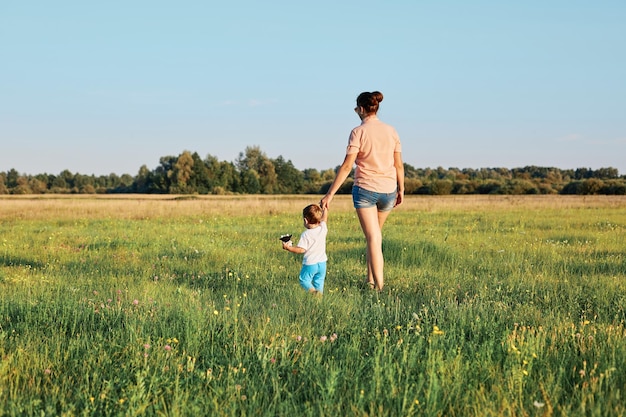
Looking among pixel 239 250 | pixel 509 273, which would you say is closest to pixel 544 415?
pixel 509 273

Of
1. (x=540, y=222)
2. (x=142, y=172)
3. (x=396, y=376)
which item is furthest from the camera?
(x=142, y=172)

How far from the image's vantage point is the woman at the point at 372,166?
Result: 23.7 feet

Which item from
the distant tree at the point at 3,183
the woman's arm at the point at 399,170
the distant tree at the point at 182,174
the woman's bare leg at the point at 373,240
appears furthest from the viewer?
the distant tree at the point at 3,183

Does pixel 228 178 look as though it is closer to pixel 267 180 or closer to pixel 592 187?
pixel 267 180

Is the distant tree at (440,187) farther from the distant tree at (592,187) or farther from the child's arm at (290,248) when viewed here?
the child's arm at (290,248)

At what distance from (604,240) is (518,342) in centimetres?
1093

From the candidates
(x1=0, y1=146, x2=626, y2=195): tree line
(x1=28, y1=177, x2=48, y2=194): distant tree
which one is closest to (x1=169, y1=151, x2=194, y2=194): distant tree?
(x1=0, y1=146, x2=626, y2=195): tree line

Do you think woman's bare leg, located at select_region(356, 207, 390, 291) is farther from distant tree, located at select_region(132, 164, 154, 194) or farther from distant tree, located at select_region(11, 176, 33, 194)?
distant tree, located at select_region(11, 176, 33, 194)

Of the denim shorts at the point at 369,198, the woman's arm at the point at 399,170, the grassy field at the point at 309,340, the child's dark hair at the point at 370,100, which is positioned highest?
the child's dark hair at the point at 370,100

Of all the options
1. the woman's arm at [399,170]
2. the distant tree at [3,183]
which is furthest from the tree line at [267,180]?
the woman's arm at [399,170]

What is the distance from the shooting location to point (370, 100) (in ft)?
24.0

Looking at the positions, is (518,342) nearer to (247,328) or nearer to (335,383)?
(335,383)

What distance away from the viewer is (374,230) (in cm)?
738

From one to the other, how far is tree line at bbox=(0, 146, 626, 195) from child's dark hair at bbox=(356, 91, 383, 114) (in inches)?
2712
